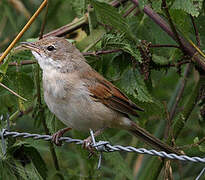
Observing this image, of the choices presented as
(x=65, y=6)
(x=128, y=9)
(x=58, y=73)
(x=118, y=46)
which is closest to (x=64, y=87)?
(x=58, y=73)

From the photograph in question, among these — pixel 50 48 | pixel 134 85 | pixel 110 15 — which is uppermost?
pixel 110 15

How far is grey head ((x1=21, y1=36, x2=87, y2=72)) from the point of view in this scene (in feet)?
12.3

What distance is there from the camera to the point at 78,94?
11.7ft

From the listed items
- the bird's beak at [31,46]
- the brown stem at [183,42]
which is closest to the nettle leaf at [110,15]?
the brown stem at [183,42]

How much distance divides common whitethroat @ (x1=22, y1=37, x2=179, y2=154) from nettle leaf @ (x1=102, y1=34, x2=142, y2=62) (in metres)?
0.41

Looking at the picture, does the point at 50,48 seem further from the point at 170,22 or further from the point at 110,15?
the point at 170,22

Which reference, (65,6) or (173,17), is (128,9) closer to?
(173,17)

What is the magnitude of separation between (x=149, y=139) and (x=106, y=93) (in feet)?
1.68

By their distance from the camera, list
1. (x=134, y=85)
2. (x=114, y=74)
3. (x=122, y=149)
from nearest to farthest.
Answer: (x=122, y=149)
(x=134, y=85)
(x=114, y=74)

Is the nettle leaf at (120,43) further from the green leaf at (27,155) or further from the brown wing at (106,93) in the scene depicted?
the green leaf at (27,155)

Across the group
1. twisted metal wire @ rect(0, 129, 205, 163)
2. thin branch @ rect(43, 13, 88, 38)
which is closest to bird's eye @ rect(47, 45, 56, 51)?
thin branch @ rect(43, 13, 88, 38)

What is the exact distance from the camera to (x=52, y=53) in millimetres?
3879

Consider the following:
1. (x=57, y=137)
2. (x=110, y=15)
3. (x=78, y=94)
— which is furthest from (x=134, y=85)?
(x=57, y=137)

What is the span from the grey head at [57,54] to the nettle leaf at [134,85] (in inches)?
16.6
